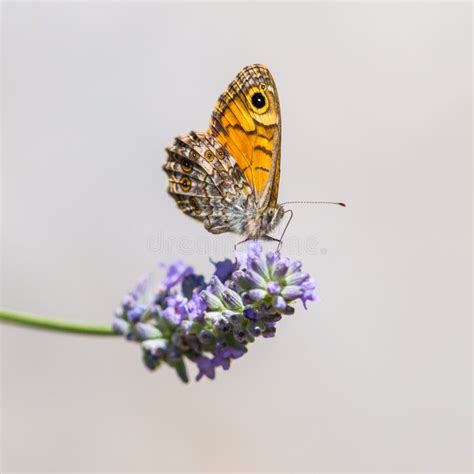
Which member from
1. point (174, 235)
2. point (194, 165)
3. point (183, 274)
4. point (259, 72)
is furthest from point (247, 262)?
point (174, 235)

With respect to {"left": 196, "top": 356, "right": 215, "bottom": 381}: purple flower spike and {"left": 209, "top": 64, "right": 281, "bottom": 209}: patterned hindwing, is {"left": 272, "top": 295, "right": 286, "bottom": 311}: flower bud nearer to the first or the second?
{"left": 196, "top": 356, "right": 215, "bottom": 381}: purple flower spike

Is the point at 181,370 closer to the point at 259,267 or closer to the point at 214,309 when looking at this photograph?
the point at 214,309

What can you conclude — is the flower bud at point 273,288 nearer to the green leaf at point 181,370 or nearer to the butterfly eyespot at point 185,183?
the green leaf at point 181,370

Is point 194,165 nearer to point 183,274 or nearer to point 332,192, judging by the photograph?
point 183,274

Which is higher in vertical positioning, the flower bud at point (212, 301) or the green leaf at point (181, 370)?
the flower bud at point (212, 301)

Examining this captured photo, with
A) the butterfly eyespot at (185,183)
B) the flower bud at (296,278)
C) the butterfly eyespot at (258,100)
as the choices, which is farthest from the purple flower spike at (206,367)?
the butterfly eyespot at (258,100)

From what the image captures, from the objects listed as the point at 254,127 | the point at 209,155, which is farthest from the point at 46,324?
the point at 254,127

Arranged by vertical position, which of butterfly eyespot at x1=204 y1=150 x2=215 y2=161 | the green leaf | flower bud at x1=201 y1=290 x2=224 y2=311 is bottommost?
the green leaf

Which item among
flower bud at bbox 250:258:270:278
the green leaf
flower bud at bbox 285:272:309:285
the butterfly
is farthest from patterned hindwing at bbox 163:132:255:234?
the green leaf
